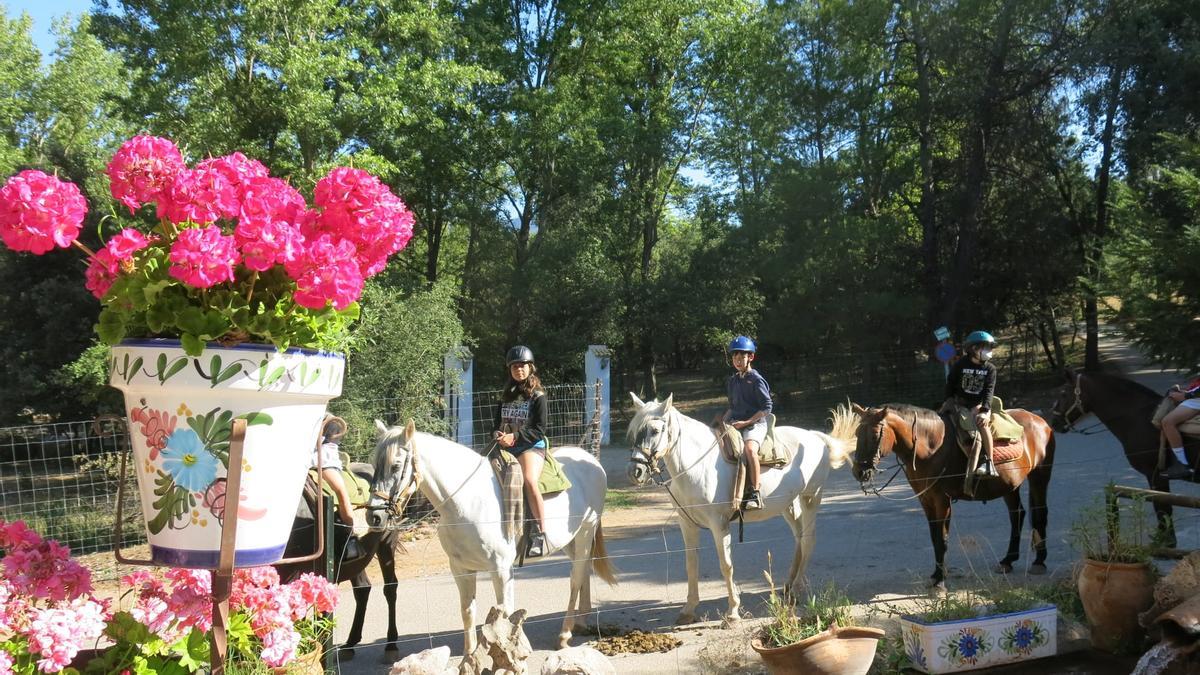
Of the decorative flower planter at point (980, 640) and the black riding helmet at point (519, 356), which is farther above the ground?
the black riding helmet at point (519, 356)

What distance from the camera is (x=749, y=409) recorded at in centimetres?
740

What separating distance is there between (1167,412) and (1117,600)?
3.51 m

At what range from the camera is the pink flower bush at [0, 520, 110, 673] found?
2746 millimetres

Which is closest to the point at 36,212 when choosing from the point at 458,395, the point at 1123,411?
the point at 1123,411

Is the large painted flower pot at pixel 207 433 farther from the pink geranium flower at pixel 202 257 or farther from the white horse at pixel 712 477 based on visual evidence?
the white horse at pixel 712 477

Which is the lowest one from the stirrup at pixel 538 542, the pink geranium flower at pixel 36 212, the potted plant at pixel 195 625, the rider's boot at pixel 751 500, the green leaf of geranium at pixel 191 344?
the stirrup at pixel 538 542

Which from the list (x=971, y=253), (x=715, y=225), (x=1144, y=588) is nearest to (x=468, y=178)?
(x=715, y=225)

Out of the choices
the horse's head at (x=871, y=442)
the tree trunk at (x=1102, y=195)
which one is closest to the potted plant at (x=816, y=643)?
the horse's head at (x=871, y=442)

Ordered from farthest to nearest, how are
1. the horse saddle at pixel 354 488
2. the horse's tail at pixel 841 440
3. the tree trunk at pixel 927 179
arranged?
the tree trunk at pixel 927 179
the horse's tail at pixel 841 440
the horse saddle at pixel 354 488

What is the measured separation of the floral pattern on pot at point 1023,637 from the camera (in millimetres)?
5148

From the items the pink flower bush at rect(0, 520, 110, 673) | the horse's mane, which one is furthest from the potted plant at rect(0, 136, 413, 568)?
the horse's mane

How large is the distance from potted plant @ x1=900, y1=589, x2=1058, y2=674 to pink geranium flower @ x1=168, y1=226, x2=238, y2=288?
427cm

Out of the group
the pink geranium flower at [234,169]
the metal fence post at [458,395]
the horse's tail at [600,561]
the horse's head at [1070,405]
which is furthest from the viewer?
the metal fence post at [458,395]

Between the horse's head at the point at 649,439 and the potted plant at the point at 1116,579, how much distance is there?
2.82 metres
